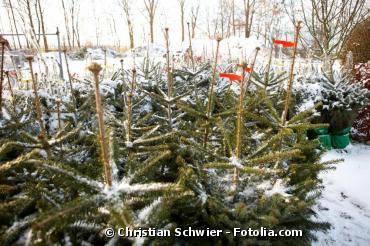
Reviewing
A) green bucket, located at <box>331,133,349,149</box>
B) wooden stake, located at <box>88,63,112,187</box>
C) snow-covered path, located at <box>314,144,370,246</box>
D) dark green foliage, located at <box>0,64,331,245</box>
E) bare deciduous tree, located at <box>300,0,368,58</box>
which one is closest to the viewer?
wooden stake, located at <box>88,63,112,187</box>

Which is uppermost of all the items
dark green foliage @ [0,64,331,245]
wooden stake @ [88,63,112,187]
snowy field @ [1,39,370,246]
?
wooden stake @ [88,63,112,187]

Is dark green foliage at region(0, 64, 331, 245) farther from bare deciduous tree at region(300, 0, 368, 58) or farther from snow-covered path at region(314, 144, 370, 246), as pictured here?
bare deciduous tree at region(300, 0, 368, 58)

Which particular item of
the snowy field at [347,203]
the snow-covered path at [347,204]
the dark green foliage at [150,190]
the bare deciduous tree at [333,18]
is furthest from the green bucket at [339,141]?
the dark green foliage at [150,190]

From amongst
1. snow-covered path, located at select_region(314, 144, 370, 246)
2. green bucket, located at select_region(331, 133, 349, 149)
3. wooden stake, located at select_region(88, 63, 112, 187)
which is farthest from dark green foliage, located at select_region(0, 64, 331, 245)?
green bucket, located at select_region(331, 133, 349, 149)

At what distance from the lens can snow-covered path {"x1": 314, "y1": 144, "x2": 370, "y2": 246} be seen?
3297 millimetres

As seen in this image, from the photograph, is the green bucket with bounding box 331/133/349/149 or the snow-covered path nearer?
the snow-covered path

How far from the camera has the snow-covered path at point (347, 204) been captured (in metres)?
3.30

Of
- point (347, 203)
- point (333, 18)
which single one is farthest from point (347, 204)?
point (333, 18)

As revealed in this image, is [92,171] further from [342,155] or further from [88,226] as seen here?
[342,155]

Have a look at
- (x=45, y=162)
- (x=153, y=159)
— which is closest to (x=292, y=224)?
(x=153, y=159)

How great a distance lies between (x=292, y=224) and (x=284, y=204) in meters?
0.28

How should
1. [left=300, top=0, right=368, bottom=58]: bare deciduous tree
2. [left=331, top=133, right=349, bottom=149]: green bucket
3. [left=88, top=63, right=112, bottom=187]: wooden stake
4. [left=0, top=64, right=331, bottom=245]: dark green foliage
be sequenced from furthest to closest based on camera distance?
1. [left=300, top=0, right=368, bottom=58]: bare deciduous tree
2. [left=331, top=133, right=349, bottom=149]: green bucket
3. [left=0, top=64, right=331, bottom=245]: dark green foliage
4. [left=88, top=63, right=112, bottom=187]: wooden stake

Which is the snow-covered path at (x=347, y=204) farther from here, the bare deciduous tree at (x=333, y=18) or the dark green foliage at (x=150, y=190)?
the bare deciduous tree at (x=333, y=18)

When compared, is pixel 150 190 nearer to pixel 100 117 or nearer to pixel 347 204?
pixel 100 117
